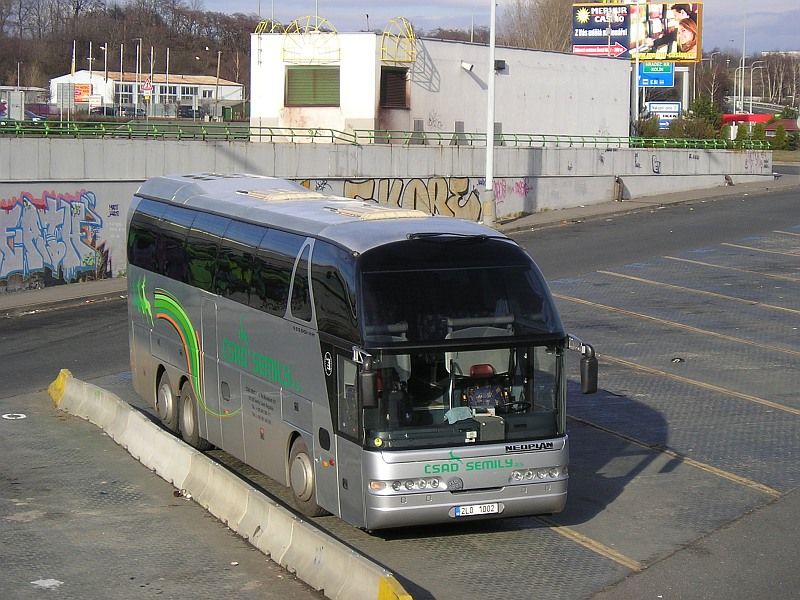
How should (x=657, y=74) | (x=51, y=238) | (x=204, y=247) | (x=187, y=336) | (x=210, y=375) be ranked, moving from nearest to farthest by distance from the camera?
1. (x=210, y=375)
2. (x=204, y=247)
3. (x=187, y=336)
4. (x=51, y=238)
5. (x=657, y=74)

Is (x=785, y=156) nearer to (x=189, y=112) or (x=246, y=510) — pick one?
(x=189, y=112)

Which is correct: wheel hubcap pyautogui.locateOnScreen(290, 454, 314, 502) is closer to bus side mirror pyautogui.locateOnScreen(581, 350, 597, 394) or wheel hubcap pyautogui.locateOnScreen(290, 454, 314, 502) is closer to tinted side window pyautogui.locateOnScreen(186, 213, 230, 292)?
bus side mirror pyautogui.locateOnScreen(581, 350, 597, 394)

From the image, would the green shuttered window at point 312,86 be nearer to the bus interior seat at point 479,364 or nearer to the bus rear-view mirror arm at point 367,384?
the bus interior seat at point 479,364

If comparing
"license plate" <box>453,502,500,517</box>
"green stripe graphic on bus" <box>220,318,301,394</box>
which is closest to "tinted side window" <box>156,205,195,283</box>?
"green stripe graphic on bus" <box>220,318,301,394</box>

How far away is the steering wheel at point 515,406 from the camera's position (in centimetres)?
1055

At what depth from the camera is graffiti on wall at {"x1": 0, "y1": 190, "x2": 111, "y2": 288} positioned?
28672mm

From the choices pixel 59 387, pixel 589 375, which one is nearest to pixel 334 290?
pixel 589 375

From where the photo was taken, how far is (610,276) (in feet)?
94.7

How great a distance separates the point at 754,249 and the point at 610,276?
23.5 feet

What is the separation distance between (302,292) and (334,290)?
2.37 feet

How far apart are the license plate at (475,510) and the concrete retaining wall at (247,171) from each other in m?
21.3

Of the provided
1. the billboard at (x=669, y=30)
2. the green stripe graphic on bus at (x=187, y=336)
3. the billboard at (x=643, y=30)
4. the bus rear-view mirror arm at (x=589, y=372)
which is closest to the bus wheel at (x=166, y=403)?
the green stripe graphic on bus at (x=187, y=336)

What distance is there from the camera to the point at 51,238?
29516 mm

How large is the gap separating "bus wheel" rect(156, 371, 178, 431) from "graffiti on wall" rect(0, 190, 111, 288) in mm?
14418
